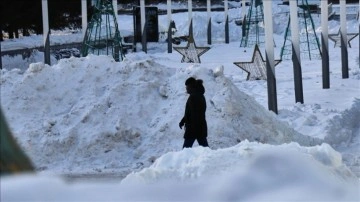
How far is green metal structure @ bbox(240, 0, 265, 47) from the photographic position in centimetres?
4062

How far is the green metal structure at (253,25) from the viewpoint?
40.6 metres

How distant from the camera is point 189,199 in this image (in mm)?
3166

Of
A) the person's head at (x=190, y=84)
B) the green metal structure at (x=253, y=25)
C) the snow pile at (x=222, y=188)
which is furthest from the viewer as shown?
the green metal structure at (x=253, y=25)

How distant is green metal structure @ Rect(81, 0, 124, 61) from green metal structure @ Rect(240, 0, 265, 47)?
1338 centimetres

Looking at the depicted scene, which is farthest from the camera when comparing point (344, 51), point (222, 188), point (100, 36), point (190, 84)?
point (100, 36)

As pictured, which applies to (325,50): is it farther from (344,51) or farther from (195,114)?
(195,114)

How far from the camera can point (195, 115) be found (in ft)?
35.7

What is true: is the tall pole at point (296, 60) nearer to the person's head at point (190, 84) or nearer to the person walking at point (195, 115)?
the person walking at point (195, 115)

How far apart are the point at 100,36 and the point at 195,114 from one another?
17008 millimetres

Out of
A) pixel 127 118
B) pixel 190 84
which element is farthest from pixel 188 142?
pixel 127 118

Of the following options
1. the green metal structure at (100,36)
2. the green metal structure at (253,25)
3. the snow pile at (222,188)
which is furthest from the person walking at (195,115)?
the green metal structure at (253,25)

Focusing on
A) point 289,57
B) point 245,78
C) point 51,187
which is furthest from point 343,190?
point 289,57

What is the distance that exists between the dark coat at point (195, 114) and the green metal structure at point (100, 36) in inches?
611

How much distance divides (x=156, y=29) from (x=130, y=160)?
1163 inches
